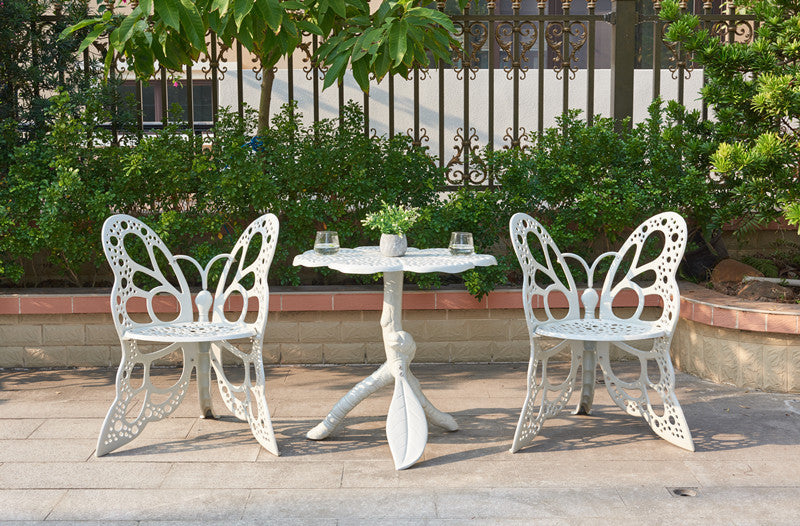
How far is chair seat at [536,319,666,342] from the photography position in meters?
3.94

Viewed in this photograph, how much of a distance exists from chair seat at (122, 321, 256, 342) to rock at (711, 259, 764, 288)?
3069mm

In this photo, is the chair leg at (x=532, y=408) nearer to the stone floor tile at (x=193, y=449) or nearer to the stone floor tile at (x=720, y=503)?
the stone floor tile at (x=720, y=503)

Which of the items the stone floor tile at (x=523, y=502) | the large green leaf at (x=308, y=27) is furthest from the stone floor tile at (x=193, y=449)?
the large green leaf at (x=308, y=27)

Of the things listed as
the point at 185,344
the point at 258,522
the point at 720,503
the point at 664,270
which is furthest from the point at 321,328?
the point at 720,503

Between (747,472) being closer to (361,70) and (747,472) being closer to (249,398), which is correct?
(249,398)

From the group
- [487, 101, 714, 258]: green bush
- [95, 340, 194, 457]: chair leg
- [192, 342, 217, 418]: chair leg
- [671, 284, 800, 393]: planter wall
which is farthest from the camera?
[487, 101, 714, 258]: green bush

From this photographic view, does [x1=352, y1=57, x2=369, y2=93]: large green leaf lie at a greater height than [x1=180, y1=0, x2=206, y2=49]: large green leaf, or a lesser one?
lesser

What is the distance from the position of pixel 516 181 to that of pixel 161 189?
7.11 ft

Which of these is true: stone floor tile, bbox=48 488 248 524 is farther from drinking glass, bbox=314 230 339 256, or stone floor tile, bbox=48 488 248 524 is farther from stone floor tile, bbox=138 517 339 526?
drinking glass, bbox=314 230 339 256

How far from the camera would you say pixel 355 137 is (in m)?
5.51

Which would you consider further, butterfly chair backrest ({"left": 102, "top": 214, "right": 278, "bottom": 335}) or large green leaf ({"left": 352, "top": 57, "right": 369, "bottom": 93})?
large green leaf ({"left": 352, "top": 57, "right": 369, "bottom": 93})

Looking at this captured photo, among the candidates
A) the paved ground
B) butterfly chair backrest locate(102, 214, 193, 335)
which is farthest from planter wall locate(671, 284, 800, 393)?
butterfly chair backrest locate(102, 214, 193, 335)

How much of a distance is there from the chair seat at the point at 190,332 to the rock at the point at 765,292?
2.94 meters

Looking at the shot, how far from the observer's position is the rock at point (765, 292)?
201 inches
